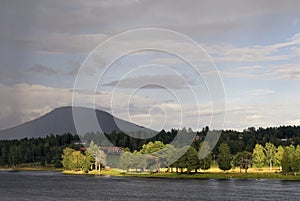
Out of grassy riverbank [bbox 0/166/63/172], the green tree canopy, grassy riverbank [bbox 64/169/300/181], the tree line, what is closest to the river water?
grassy riverbank [bbox 64/169/300/181]

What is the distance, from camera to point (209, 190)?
65000mm

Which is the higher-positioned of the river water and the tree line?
the tree line

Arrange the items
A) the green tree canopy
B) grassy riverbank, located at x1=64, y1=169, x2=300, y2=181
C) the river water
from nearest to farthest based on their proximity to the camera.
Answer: the river water → grassy riverbank, located at x1=64, y1=169, x2=300, y2=181 → the green tree canopy

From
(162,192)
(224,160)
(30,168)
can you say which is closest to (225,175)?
(224,160)

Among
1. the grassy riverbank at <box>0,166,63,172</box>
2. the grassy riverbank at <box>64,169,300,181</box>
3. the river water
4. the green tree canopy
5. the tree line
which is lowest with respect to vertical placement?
the river water

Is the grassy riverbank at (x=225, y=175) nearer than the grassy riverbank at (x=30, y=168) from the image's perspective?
Yes

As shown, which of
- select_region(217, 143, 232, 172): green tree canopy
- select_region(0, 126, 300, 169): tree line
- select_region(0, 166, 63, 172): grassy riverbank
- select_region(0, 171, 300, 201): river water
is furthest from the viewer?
select_region(0, 166, 63, 172): grassy riverbank

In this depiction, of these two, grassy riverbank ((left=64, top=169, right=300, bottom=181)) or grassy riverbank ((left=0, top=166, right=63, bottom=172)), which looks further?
grassy riverbank ((left=0, top=166, right=63, bottom=172))

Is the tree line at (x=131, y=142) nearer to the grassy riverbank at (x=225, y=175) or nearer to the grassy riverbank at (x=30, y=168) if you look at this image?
the grassy riverbank at (x=30, y=168)

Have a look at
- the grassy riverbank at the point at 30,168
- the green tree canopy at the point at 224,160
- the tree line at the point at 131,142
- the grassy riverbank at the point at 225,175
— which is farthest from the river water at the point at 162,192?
the grassy riverbank at the point at 30,168

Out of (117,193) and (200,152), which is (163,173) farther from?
(117,193)

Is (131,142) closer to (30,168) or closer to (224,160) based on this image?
(30,168)

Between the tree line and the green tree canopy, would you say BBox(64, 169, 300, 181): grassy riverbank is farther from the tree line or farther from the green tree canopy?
the tree line

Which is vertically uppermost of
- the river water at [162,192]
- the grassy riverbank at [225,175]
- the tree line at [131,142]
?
the tree line at [131,142]
